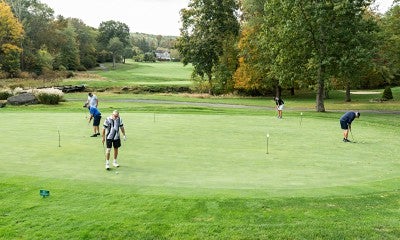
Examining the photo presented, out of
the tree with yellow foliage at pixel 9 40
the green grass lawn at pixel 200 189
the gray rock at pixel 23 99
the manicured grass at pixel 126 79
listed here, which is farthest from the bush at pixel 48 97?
the tree with yellow foliage at pixel 9 40

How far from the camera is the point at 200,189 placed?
→ 1261 centimetres

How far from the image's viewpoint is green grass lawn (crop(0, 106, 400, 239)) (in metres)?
10.1

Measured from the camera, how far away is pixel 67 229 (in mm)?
9969

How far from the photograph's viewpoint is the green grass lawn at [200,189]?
397 inches

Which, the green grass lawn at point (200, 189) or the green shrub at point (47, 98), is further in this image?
the green shrub at point (47, 98)

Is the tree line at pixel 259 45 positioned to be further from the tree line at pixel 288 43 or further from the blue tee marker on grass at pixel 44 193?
the blue tee marker on grass at pixel 44 193

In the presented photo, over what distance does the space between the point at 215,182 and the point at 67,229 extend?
5188 mm

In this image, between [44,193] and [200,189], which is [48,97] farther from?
[200,189]

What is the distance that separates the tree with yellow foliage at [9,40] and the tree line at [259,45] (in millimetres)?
187

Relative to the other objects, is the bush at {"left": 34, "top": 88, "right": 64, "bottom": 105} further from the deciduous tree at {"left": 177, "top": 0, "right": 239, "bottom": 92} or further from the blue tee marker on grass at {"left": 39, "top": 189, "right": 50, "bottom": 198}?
the blue tee marker on grass at {"left": 39, "top": 189, "right": 50, "bottom": 198}

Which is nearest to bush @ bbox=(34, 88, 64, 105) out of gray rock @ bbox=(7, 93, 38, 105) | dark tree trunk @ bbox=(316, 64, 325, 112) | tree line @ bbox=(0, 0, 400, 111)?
gray rock @ bbox=(7, 93, 38, 105)

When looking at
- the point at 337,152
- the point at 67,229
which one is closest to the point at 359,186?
the point at 337,152

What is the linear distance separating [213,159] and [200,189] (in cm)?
479

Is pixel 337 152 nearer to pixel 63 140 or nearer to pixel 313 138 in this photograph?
pixel 313 138
